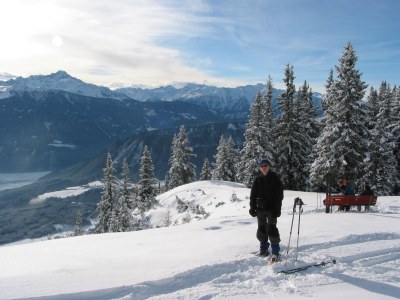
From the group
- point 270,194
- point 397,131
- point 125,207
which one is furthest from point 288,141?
point 270,194

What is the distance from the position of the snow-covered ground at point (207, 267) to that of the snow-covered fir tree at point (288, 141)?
27.7 metres

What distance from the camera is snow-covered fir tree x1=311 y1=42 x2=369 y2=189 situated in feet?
104

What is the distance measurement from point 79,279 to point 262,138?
38.8 metres

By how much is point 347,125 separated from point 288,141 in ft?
33.3

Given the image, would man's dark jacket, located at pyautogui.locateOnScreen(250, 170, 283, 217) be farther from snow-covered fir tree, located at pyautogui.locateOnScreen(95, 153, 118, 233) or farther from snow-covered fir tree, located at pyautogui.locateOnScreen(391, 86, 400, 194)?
snow-covered fir tree, located at pyautogui.locateOnScreen(95, 153, 118, 233)

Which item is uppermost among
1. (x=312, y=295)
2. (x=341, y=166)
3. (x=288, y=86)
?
(x=288, y=86)

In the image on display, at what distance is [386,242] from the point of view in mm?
11156

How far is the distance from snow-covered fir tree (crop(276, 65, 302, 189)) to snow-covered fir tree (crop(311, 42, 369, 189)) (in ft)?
28.2

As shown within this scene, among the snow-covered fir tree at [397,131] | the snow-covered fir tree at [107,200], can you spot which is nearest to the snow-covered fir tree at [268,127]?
the snow-covered fir tree at [397,131]

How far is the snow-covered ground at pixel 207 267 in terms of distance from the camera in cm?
709

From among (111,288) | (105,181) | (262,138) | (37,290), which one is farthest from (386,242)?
(105,181)

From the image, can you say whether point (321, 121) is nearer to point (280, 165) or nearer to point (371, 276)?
point (280, 165)

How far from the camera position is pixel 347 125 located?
1246 inches

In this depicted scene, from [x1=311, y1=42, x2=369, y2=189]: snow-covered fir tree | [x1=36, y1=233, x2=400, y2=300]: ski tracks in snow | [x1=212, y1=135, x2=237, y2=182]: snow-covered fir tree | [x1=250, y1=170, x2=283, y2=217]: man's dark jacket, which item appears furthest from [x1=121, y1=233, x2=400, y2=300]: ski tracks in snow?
[x1=212, y1=135, x2=237, y2=182]: snow-covered fir tree
